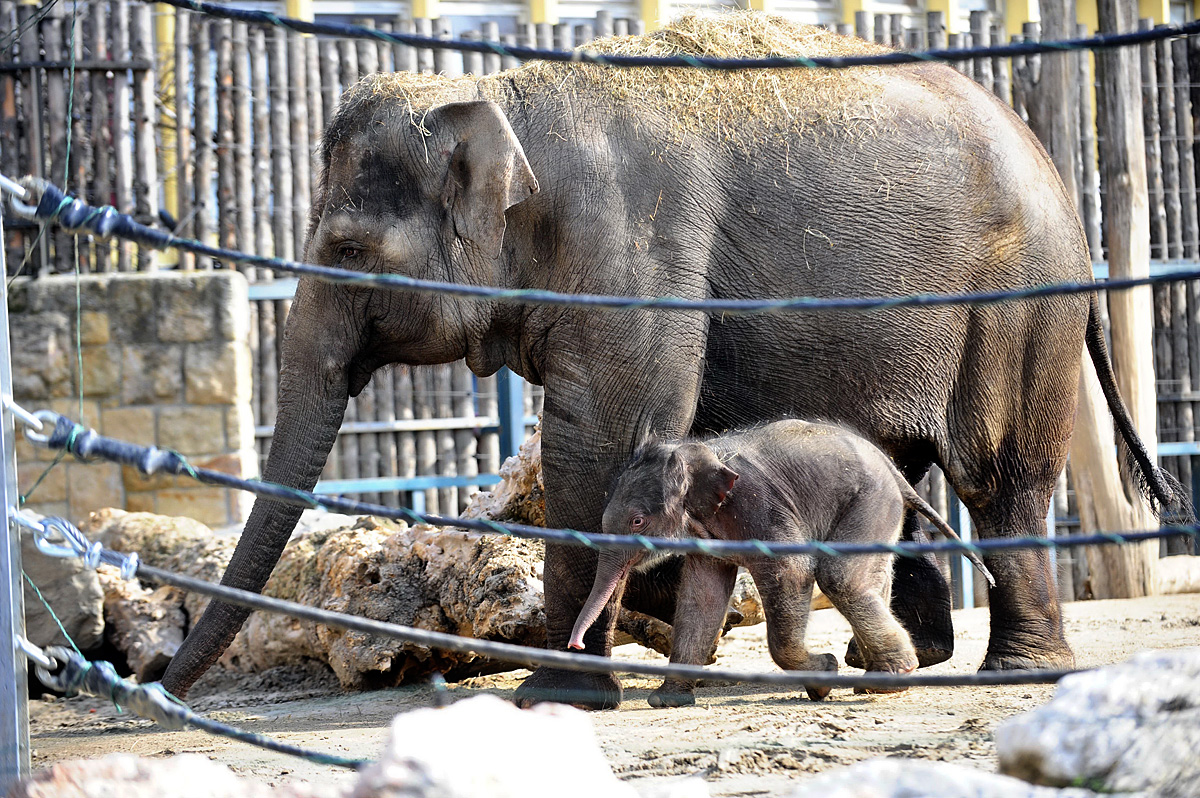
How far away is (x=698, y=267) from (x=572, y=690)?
1.49 metres

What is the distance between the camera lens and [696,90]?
463cm

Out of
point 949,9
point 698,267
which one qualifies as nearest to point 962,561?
point 698,267

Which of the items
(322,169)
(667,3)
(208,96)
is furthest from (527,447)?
(667,3)

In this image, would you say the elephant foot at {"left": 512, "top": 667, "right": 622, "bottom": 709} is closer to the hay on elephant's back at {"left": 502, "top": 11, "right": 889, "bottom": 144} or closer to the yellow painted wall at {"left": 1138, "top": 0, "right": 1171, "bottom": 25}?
the hay on elephant's back at {"left": 502, "top": 11, "right": 889, "bottom": 144}

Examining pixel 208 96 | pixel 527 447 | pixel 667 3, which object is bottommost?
pixel 527 447

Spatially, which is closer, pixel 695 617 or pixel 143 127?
pixel 695 617

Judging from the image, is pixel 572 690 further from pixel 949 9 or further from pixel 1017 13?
pixel 1017 13

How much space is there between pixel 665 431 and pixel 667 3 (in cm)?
720

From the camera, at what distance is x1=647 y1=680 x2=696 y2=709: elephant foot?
415cm

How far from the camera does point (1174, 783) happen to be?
2049 millimetres

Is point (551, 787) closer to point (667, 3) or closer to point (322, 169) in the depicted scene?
point (322, 169)

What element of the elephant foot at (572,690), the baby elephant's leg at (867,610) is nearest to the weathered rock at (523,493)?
the elephant foot at (572,690)

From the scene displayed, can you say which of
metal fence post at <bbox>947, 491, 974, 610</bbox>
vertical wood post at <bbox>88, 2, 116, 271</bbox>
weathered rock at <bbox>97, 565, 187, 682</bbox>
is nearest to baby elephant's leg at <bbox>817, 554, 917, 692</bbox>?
weathered rock at <bbox>97, 565, 187, 682</bbox>

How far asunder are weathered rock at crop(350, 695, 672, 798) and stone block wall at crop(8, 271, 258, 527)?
583cm
